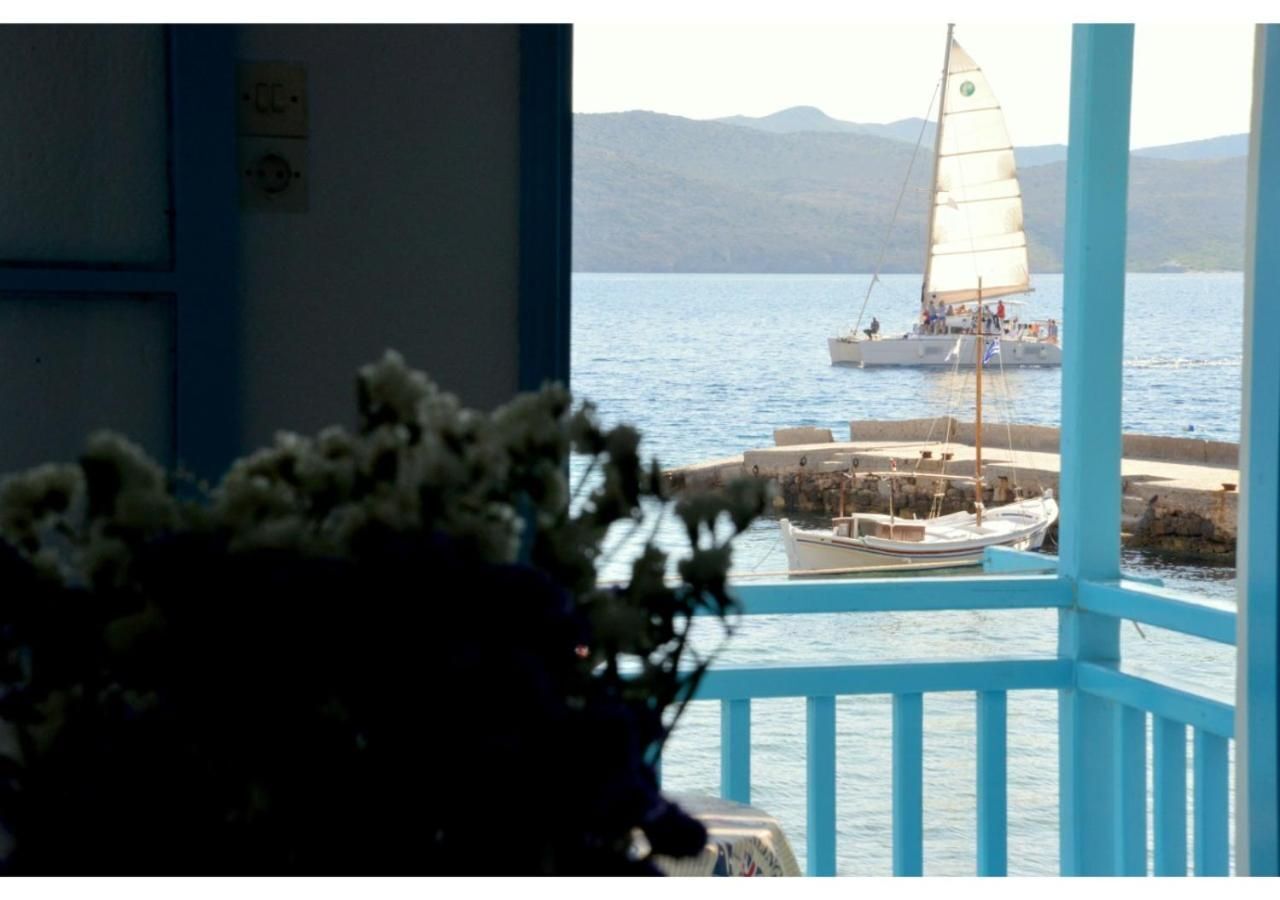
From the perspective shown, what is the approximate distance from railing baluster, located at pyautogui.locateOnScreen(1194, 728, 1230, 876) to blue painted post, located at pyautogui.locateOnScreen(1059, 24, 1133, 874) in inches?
5.1

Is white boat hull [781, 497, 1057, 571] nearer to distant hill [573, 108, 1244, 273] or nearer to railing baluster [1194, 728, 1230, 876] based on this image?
railing baluster [1194, 728, 1230, 876]

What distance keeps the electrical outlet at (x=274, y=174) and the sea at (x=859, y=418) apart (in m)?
0.51

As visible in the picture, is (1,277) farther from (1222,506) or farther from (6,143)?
(1222,506)

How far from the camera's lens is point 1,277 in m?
1.29

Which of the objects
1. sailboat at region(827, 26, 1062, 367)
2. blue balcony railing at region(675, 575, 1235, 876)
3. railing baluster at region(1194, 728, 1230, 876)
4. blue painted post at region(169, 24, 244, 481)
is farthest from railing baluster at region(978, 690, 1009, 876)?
sailboat at region(827, 26, 1062, 367)

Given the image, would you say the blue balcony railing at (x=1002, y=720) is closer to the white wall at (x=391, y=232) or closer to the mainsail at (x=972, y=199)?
the white wall at (x=391, y=232)

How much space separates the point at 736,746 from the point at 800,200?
3404 centimetres

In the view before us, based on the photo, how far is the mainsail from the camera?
38.9 ft

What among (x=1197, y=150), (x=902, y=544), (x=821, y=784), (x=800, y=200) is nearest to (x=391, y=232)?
(x=821, y=784)

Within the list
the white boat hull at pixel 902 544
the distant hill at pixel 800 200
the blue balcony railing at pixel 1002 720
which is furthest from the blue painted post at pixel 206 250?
the distant hill at pixel 800 200

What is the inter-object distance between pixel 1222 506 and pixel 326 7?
55.9 ft

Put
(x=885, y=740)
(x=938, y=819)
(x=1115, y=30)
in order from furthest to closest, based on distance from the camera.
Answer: (x=885, y=740) → (x=938, y=819) → (x=1115, y=30)

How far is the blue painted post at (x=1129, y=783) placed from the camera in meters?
1.95
